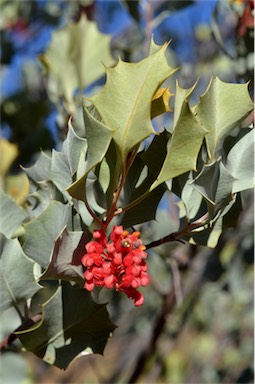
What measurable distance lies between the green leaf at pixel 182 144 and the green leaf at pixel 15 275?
0.16 m

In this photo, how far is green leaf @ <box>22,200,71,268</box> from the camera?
65 centimetres

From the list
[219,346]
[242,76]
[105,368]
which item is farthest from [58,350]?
[105,368]

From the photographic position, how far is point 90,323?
709 millimetres

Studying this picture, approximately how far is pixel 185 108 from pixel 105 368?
13.9 feet

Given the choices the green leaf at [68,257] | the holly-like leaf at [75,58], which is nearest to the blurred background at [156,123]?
the holly-like leaf at [75,58]

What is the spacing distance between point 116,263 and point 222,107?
19cm

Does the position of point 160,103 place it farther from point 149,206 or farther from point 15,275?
point 15,275

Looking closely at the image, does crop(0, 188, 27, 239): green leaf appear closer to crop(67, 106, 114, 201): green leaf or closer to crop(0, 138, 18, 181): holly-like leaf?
crop(67, 106, 114, 201): green leaf

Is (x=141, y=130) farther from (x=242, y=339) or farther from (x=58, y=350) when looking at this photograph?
(x=242, y=339)

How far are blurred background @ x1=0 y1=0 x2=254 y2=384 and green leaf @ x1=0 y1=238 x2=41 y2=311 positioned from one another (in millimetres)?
270

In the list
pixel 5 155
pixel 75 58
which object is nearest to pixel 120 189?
pixel 75 58

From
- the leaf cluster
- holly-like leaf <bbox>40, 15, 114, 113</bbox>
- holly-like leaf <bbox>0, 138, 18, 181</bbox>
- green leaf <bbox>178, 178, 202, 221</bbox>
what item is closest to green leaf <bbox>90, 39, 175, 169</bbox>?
the leaf cluster

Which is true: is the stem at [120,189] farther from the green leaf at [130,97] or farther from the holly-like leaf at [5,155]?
the holly-like leaf at [5,155]

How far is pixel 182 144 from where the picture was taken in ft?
2.03
